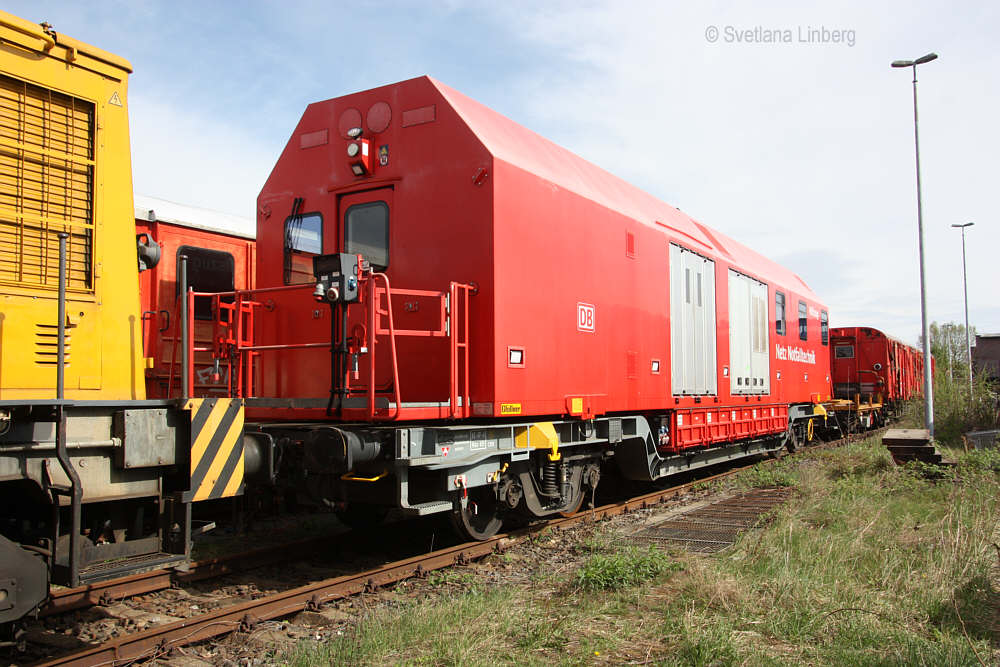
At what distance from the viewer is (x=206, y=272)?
29.0ft

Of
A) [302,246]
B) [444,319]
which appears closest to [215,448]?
[444,319]

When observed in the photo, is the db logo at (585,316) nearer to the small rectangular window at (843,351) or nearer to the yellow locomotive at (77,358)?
the yellow locomotive at (77,358)

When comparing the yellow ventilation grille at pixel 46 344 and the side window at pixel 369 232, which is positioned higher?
the side window at pixel 369 232

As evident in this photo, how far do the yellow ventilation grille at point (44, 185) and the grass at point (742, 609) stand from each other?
2653 millimetres

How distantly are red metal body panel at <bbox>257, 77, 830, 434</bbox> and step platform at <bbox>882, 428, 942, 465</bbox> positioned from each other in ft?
16.6

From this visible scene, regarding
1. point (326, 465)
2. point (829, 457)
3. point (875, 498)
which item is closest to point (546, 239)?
point (326, 465)

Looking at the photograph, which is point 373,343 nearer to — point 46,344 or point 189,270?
point 46,344

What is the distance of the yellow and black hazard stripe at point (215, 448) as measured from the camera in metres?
4.43

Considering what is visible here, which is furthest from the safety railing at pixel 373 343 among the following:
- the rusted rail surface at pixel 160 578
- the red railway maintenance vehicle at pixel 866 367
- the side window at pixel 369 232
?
the red railway maintenance vehicle at pixel 866 367

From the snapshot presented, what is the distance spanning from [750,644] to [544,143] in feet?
18.0

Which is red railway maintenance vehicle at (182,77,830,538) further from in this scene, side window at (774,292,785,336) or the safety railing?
side window at (774,292,785,336)

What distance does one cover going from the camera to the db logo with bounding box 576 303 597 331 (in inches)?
297

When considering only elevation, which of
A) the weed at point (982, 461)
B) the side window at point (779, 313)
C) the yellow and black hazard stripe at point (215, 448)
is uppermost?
the side window at point (779, 313)

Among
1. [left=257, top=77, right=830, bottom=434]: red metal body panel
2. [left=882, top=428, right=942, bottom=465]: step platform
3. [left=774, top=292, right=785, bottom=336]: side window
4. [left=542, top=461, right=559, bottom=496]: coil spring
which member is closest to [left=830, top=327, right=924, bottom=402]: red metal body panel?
[left=774, top=292, right=785, bottom=336]: side window
